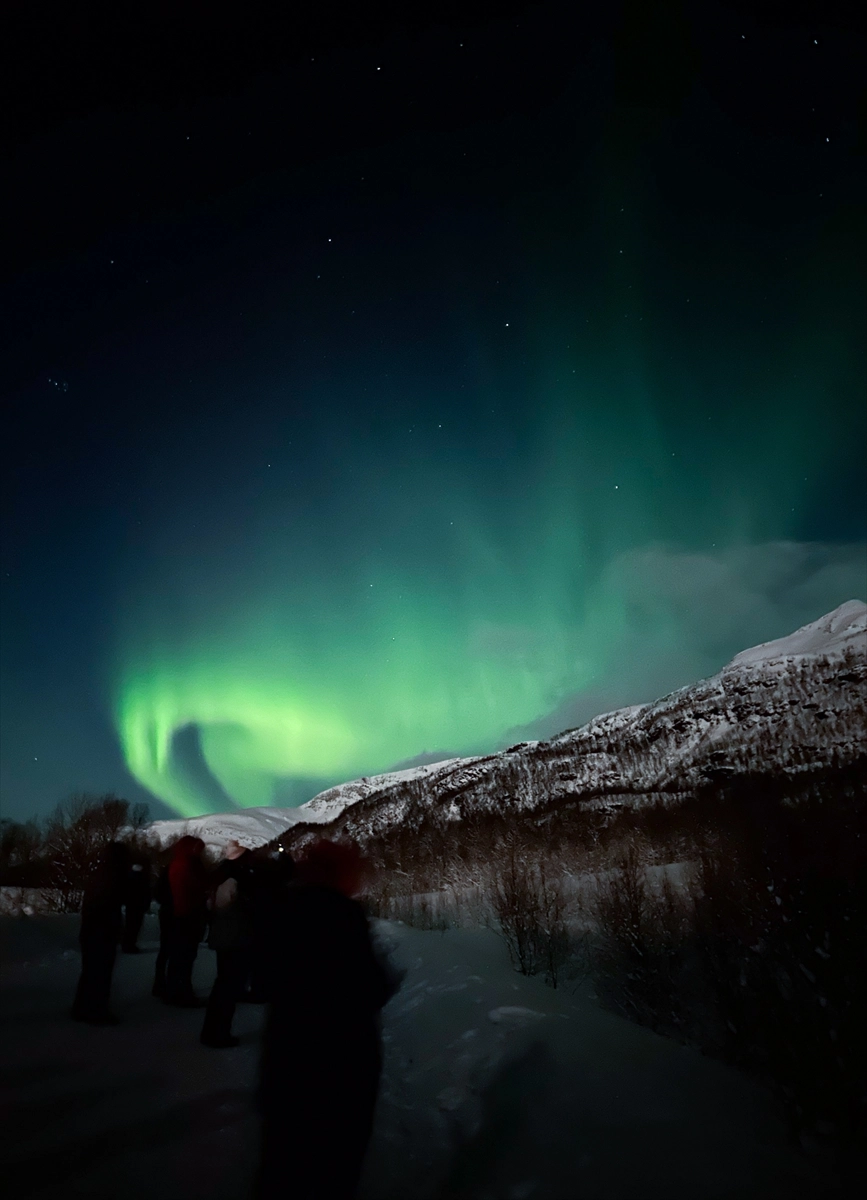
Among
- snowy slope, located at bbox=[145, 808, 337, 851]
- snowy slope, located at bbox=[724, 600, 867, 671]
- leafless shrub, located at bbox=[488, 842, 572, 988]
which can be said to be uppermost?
snowy slope, located at bbox=[724, 600, 867, 671]

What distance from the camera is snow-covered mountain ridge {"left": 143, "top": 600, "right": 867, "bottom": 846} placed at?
194ft

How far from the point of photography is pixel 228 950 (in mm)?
5480

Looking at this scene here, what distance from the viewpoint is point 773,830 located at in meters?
7.50

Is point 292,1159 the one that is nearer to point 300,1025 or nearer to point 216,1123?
point 300,1025

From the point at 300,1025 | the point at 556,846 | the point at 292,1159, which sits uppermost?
the point at 300,1025

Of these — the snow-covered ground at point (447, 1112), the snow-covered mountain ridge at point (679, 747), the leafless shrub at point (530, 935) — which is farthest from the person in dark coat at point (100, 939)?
the snow-covered mountain ridge at point (679, 747)

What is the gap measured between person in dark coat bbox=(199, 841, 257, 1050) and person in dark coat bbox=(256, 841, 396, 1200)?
9.30 feet

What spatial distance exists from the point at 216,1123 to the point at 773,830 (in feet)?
23.2

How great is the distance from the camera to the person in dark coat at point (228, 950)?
5367mm

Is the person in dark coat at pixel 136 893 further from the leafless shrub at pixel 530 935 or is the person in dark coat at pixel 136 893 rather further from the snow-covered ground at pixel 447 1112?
the leafless shrub at pixel 530 935

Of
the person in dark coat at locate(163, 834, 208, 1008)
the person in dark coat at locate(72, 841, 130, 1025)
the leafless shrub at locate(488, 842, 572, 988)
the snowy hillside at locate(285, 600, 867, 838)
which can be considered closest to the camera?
the person in dark coat at locate(72, 841, 130, 1025)

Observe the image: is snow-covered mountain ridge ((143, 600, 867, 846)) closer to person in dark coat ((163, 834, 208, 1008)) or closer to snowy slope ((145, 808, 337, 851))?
snowy slope ((145, 808, 337, 851))

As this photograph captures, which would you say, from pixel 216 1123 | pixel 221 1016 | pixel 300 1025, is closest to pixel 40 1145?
pixel 216 1123

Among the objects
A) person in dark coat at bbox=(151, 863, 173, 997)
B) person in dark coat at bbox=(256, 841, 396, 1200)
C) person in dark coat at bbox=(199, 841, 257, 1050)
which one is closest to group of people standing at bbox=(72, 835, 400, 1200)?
person in dark coat at bbox=(256, 841, 396, 1200)
